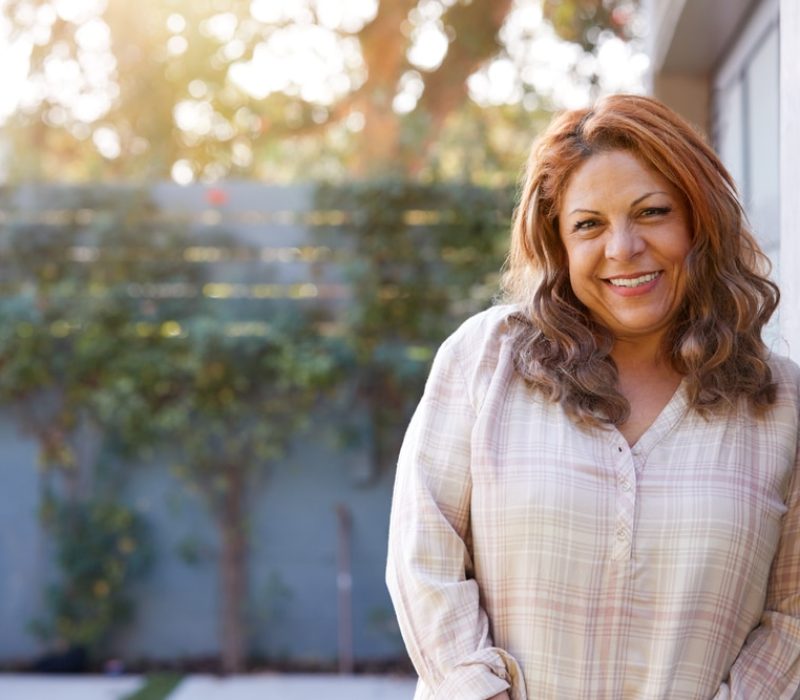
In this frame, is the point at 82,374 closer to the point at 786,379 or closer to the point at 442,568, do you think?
the point at 442,568

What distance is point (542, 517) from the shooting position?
5.65 feet

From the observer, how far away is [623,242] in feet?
5.87

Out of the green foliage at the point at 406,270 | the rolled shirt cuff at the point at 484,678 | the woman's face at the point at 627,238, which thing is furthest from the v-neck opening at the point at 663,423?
the green foliage at the point at 406,270

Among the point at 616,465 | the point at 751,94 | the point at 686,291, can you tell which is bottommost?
the point at 616,465

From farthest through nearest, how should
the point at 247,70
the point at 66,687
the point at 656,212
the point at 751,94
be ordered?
1. the point at 247,70
2. the point at 66,687
3. the point at 751,94
4. the point at 656,212

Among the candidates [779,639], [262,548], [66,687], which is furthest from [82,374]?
[779,639]

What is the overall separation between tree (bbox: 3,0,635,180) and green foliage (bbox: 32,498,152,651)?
277cm

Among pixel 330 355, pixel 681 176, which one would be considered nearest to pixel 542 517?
pixel 681 176

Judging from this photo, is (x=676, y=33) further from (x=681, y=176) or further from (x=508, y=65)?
(x=508, y=65)

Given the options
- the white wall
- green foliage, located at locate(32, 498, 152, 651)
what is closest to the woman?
the white wall

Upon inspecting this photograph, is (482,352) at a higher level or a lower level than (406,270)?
lower

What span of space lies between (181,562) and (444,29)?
4355 mm

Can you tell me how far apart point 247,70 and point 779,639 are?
7689 mm

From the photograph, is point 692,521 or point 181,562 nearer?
point 692,521
